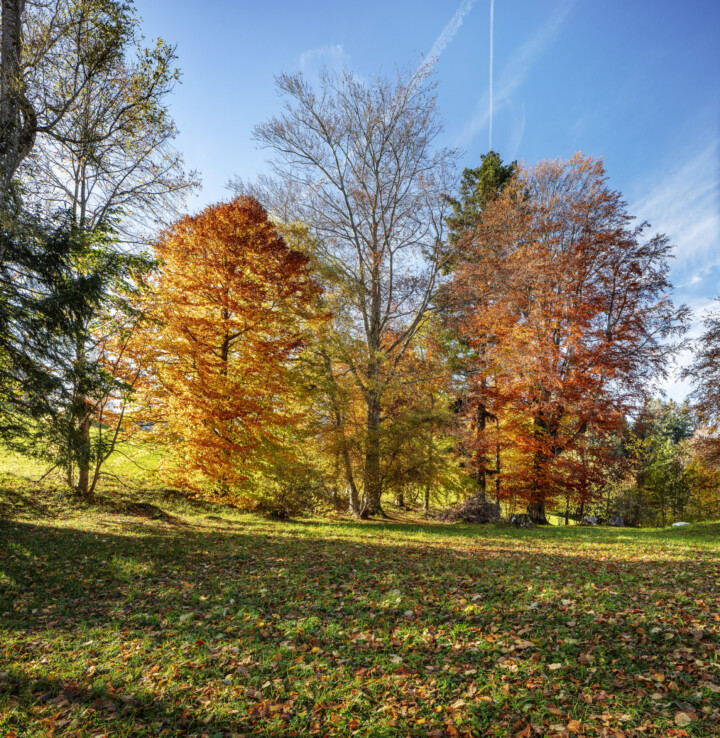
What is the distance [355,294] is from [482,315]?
223 inches

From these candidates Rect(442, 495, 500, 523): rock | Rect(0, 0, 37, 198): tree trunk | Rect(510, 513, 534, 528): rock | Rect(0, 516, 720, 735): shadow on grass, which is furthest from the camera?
Rect(442, 495, 500, 523): rock

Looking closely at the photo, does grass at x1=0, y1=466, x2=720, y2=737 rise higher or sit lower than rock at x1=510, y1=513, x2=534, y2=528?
lower

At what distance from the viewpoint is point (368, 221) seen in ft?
53.0

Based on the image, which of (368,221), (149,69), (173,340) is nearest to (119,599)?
(173,340)

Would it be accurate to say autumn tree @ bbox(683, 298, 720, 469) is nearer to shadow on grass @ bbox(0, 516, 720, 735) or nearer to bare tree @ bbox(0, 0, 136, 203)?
shadow on grass @ bbox(0, 516, 720, 735)

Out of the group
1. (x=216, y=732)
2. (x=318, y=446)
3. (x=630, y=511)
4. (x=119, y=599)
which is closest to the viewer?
(x=216, y=732)

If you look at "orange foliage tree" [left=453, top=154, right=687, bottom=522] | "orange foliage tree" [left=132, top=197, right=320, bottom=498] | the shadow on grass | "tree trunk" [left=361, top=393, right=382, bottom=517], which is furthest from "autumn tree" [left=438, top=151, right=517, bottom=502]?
the shadow on grass

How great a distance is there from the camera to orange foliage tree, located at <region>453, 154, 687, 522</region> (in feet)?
50.2

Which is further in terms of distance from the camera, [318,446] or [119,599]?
[318,446]

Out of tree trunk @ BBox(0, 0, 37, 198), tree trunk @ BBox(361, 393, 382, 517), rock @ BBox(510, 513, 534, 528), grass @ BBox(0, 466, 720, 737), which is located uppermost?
tree trunk @ BBox(0, 0, 37, 198)

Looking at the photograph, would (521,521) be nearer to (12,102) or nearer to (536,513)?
(536,513)

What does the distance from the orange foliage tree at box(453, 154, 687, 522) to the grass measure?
7.73m

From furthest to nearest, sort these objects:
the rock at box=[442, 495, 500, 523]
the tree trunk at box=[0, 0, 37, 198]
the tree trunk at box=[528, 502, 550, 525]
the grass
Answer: the tree trunk at box=[528, 502, 550, 525]
the rock at box=[442, 495, 500, 523]
the tree trunk at box=[0, 0, 37, 198]
the grass

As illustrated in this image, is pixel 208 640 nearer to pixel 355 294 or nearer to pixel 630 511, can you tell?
pixel 355 294
